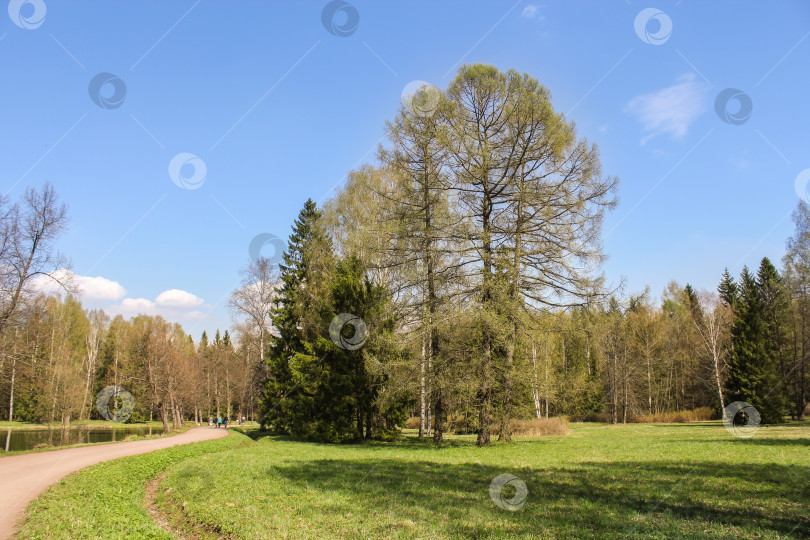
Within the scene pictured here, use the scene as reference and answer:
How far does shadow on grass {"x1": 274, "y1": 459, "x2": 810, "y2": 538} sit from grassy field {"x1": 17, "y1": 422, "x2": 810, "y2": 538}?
22 mm

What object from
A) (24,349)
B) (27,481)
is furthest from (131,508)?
(24,349)

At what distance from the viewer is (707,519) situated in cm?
609

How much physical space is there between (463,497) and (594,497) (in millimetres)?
2149

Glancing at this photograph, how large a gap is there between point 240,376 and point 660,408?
52.4 meters

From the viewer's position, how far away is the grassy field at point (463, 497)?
6027mm

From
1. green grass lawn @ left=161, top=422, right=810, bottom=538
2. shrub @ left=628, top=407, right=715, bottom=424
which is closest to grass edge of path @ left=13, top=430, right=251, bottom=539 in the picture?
green grass lawn @ left=161, top=422, right=810, bottom=538

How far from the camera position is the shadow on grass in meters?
5.89

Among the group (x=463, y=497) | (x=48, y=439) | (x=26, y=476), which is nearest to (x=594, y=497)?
(x=463, y=497)

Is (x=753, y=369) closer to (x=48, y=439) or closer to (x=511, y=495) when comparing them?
Result: (x=511, y=495)

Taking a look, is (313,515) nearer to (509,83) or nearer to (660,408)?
(509,83)

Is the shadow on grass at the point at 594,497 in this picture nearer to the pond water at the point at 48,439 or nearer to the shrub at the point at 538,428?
the shrub at the point at 538,428

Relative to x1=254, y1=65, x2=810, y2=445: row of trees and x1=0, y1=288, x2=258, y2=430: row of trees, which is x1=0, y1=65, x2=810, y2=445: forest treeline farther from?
x1=0, y1=288, x2=258, y2=430: row of trees

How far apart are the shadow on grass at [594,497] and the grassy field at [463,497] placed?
0.07 feet

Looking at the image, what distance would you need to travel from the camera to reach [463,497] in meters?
7.89
